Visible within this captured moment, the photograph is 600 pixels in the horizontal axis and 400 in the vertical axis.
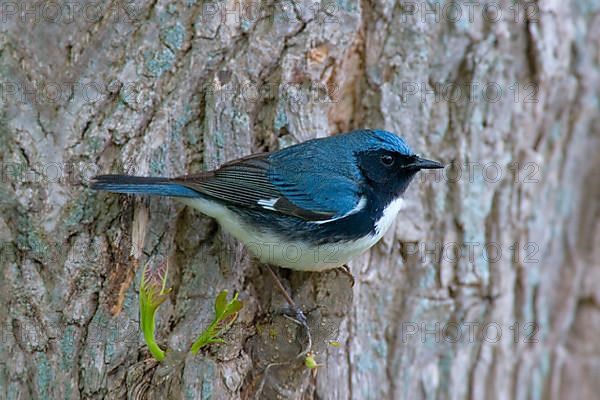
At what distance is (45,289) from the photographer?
12.7 feet

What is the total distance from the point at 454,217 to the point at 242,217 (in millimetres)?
1530

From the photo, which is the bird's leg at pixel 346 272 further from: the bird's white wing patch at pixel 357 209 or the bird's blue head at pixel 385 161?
the bird's blue head at pixel 385 161

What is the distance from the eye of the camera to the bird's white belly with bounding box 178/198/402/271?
414 cm

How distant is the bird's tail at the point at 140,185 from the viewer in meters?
3.79

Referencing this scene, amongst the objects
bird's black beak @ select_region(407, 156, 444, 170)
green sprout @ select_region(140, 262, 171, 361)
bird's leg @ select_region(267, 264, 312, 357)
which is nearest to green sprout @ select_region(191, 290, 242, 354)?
green sprout @ select_region(140, 262, 171, 361)

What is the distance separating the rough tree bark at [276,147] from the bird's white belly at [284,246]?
0.16m

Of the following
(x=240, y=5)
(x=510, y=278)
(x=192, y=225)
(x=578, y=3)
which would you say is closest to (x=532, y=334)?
(x=510, y=278)

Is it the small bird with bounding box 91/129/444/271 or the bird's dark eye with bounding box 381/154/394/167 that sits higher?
the bird's dark eye with bounding box 381/154/394/167

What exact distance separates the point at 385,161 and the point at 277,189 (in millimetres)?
635

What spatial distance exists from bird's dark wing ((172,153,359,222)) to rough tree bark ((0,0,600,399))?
176mm

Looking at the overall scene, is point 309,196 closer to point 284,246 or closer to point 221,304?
point 284,246

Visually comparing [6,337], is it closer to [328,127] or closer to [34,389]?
[34,389]

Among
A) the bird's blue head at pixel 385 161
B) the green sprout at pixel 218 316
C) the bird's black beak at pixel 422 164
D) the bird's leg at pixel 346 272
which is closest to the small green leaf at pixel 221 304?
the green sprout at pixel 218 316

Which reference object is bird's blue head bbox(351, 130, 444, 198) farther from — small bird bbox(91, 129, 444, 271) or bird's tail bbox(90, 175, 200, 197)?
bird's tail bbox(90, 175, 200, 197)
